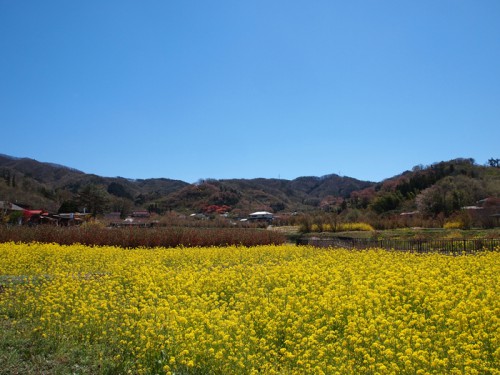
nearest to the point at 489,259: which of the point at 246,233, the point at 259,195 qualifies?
the point at 246,233

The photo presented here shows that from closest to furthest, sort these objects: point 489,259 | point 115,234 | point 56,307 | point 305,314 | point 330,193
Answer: point 305,314
point 56,307
point 489,259
point 115,234
point 330,193

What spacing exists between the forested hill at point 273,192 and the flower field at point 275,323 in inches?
1359

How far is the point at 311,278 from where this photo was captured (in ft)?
29.1

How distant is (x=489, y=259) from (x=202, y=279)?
711cm

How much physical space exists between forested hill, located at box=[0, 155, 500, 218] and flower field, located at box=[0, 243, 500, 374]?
113 ft

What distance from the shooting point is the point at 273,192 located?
141375 millimetres

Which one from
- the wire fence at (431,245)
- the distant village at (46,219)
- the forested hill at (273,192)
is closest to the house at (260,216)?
the forested hill at (273,192)

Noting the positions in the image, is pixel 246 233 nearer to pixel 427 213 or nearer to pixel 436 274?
pixel 436 274

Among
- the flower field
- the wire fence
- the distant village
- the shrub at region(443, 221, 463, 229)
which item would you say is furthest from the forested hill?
the flower field

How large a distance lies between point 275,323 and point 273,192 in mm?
134997

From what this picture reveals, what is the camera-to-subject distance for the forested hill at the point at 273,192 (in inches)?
1924

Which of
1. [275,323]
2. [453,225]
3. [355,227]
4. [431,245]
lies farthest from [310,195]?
[275,323]

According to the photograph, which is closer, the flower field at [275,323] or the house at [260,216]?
the flower field at [275,323]

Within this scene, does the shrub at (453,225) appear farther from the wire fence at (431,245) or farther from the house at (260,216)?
the house at (260,216)
